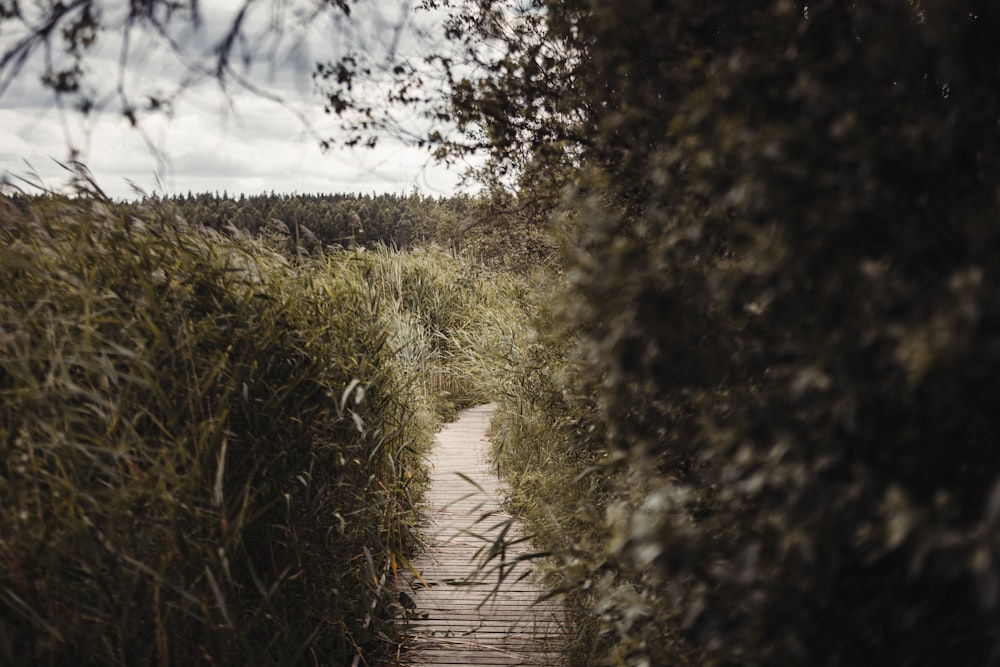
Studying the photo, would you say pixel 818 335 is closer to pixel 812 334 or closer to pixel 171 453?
pixel 812 334

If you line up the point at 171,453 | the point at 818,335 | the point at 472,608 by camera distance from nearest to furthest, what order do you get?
the point at 818,335, the point at 171,453, the point at 472,608

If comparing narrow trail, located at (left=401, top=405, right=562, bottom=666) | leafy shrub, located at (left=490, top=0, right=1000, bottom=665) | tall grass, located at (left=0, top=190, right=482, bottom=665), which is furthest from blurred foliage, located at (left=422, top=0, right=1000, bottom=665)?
tall grass, located at (left=0, top=190, right=482, bottom=665)

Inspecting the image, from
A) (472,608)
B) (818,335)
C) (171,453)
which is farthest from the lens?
Result: (472,608)

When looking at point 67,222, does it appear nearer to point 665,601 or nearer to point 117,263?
point 117,263

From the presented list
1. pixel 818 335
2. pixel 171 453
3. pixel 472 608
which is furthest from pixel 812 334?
pixel 472 608

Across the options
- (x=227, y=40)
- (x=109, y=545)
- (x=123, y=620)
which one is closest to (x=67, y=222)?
(x=227, y=40)

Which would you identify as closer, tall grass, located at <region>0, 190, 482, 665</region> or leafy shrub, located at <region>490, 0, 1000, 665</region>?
leafy shrub, located at <region>490, 0, 1000, 665</region>

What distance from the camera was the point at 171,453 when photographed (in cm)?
213

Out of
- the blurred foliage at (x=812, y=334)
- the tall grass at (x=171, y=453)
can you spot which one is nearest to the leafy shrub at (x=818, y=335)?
the blurred foliage at (x=812, y=334)

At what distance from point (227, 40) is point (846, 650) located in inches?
104

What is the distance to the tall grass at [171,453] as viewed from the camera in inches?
73.5

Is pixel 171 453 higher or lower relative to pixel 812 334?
higher

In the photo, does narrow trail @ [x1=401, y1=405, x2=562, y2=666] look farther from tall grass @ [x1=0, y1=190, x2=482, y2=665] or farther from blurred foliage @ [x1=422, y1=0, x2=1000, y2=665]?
blurred foliage @ [x1=422, y1=0, x2=1000, y2=665]

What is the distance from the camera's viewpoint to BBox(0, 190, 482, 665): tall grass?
1.87 m
